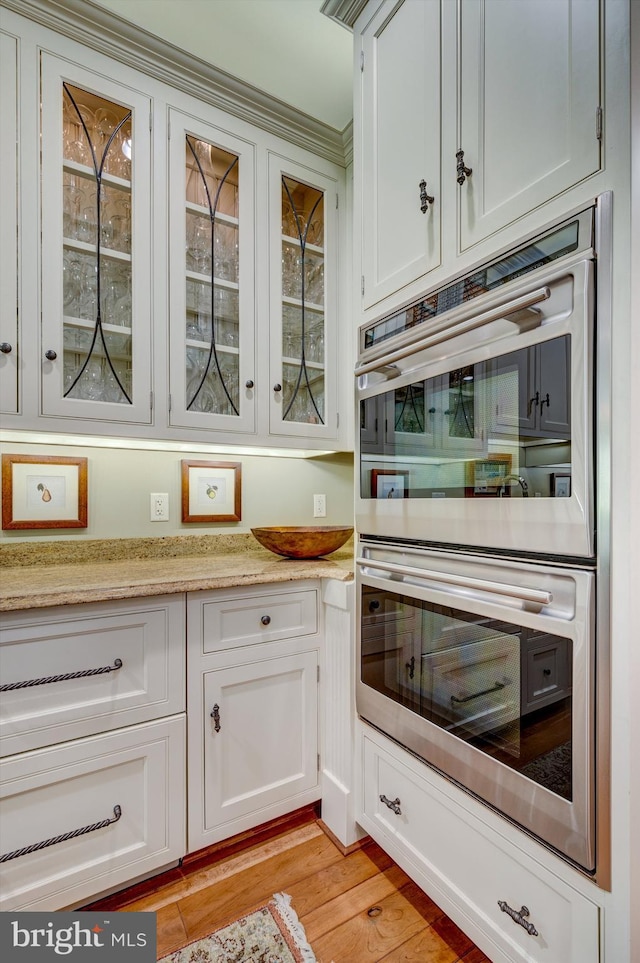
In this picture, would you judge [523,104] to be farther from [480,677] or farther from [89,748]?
[89,748]

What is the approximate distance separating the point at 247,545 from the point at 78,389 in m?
0.89

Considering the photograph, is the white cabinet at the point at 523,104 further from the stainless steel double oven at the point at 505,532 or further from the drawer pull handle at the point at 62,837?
the drawer pull handle at the point at 62,837

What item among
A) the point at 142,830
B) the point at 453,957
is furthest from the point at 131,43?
the point at 453,957

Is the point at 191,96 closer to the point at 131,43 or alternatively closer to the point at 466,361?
the point at 131,43

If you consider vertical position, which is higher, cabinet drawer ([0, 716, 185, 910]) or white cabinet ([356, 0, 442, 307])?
white cabinet ([356, 0, 442, 307])

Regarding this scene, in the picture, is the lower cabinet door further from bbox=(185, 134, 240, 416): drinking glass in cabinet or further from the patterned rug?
bbox=(185, 134, 240, 416): drinking glass in cabinet

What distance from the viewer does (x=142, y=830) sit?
4.09ft

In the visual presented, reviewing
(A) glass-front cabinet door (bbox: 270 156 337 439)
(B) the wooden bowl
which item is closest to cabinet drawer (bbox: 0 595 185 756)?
(B) the wooden bowl

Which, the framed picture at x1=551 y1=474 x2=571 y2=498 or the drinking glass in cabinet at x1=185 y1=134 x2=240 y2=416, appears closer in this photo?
the framed picture at x1=551 y1=474 x2=571 y2=498

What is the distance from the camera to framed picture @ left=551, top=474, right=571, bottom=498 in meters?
0.81

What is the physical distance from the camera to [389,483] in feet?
4.17

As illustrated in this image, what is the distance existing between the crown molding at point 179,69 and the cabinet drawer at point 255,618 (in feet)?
5.57

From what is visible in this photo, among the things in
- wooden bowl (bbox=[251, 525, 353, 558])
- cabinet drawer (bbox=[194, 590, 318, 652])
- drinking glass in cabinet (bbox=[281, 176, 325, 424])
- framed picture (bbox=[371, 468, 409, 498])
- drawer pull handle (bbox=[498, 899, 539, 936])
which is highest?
drinking glass in cabinet (bbox=[281, 176, 325, 424])

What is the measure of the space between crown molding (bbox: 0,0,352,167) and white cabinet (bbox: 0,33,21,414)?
0.52ft
